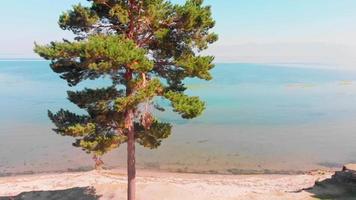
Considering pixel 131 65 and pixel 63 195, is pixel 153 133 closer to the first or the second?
pixel 131 65

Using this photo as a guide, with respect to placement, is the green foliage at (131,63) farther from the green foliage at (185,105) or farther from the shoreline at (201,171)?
the shoreline at (201,171)

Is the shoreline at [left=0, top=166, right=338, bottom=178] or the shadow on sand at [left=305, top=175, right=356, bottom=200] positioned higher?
the shoreline at [left=0, top=166, right=338, bottom=178]

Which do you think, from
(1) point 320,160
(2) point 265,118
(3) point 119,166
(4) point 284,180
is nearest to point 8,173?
(3) point 119,166

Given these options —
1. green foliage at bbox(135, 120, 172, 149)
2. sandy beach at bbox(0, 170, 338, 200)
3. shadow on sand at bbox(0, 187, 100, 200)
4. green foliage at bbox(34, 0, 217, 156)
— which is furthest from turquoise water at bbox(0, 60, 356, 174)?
green foliage at bbox(34, 0, 217, 156)

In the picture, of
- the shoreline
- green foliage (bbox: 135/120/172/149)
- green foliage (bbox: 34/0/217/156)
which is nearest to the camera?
green foliage (bbox: 34/0/217/156)

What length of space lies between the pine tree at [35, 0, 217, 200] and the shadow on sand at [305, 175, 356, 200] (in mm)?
11084

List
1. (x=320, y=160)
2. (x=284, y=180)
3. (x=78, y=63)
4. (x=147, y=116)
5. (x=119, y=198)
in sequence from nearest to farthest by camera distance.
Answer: (x=78, y=63)
(x=147, y=116)
(x=119, y=198)
(x=284, y=180)
(x=320, y=160)

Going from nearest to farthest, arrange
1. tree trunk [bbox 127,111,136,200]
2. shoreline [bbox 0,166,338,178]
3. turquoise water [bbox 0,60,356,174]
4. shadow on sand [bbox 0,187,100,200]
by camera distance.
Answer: tree trunk [bbox 127,111,136,200] → shadow on sand [bbox 0,187,100,200] → shoreline [bbox 0,166,338,178] → turquoise water [bbox 0,60,356,174]

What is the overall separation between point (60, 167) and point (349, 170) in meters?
22.8

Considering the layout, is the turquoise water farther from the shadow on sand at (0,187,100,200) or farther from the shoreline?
the shadow on sand at (0,187,100,200)

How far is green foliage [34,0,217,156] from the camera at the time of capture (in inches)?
668

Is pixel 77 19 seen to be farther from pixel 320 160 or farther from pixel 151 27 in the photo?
pixel 320 160

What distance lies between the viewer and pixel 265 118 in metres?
63.4

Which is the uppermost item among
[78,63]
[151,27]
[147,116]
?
[151,27]
